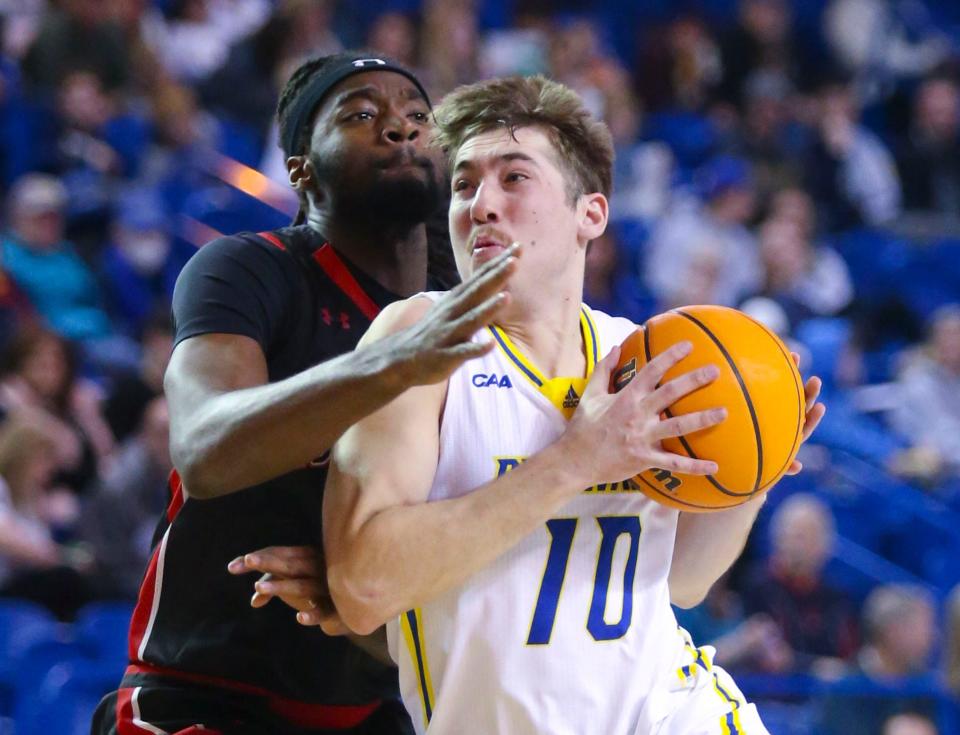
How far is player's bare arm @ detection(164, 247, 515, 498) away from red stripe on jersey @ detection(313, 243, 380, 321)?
1.29ft

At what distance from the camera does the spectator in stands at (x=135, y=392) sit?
719cm

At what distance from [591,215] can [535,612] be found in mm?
834

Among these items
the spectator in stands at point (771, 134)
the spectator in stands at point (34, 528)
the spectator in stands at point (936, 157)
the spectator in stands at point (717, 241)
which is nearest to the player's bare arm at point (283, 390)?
the spectator in stands at point (34, 528)

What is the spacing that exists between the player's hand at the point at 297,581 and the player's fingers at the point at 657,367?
70cm

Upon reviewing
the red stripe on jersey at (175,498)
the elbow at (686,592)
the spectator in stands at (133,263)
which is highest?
the spectator in stands at (133,263)

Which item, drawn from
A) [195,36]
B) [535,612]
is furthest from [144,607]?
[195,36]

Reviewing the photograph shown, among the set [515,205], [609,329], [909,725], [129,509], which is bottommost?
[909,725]

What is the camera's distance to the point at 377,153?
11.1 ft

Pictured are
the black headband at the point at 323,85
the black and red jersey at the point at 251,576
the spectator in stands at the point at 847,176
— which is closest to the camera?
the black and red jersey at the point at 251,576

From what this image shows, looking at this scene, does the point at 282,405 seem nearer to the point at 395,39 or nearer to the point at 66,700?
the point at 66,700

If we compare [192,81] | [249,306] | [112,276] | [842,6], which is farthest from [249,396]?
[842,6]

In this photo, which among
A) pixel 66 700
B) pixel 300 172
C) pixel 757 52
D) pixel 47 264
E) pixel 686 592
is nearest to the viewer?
pixel 686 592

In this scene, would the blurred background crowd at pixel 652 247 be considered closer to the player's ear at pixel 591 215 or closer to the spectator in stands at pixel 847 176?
the spectator in stands at pixel 847 176

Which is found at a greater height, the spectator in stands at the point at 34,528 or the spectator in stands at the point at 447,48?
Answer: the spectator in stands at the point at 447,48
